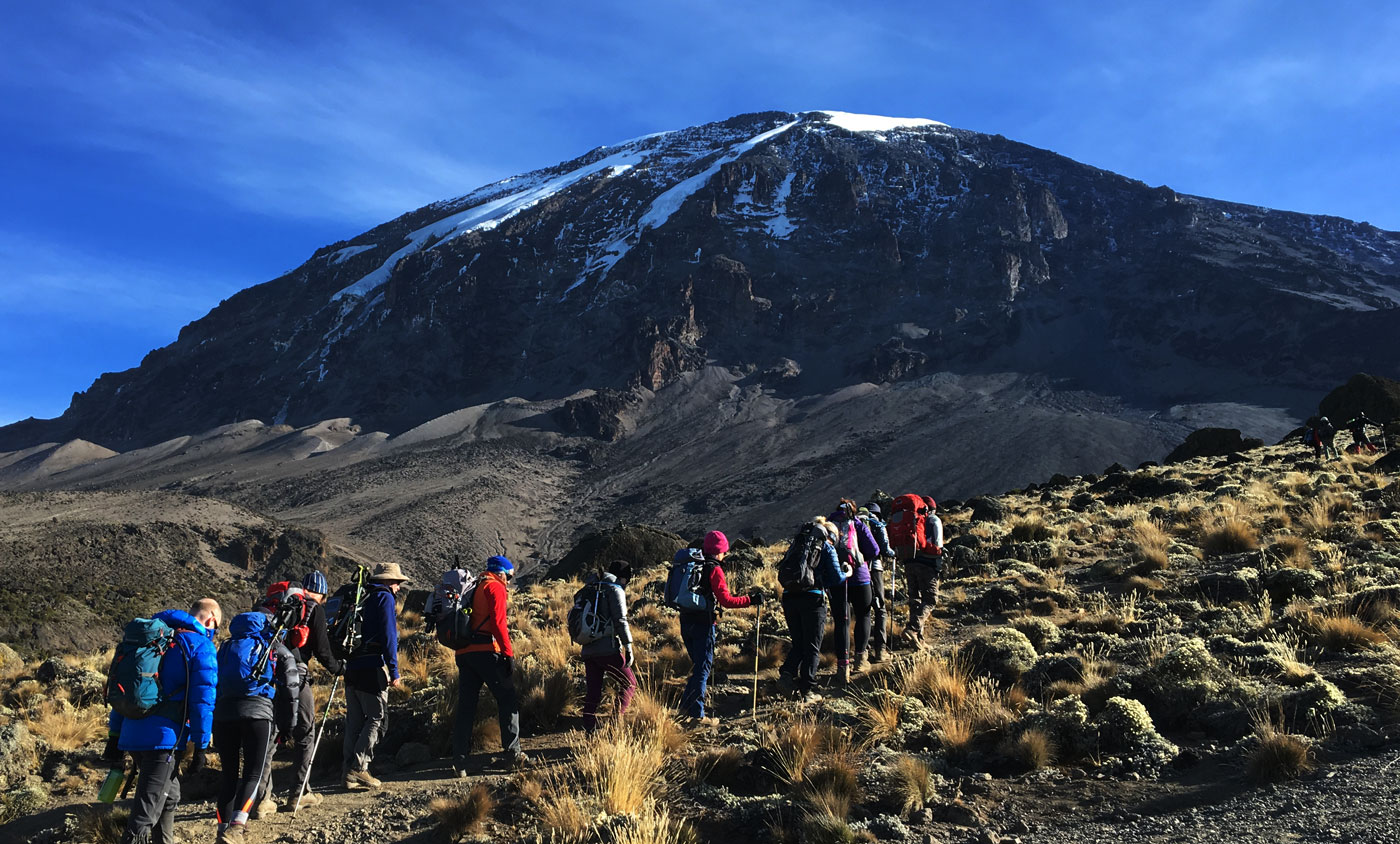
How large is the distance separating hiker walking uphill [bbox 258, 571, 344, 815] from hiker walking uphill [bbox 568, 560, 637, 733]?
1700 mm

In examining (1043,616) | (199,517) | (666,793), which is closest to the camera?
(666,793)

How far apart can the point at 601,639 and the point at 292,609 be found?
2.10 meters

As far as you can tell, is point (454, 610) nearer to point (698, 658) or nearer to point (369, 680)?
point (369, 680)

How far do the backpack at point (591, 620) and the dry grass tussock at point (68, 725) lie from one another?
5.23 m

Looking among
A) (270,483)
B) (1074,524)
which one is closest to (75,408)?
(270,483)

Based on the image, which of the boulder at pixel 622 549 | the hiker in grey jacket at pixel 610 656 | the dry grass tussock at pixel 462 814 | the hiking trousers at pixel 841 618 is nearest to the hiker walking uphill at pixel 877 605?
the hiking trousers at pixel 841 618

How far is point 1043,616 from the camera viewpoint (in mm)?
8914

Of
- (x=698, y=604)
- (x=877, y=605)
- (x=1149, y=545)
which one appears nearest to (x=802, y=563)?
(x=698, y=604)

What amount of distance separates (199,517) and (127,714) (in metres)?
47.8

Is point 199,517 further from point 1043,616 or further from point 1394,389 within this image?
point 1394,389

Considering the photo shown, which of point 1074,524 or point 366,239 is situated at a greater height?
point 366,239

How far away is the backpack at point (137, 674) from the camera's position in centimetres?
448

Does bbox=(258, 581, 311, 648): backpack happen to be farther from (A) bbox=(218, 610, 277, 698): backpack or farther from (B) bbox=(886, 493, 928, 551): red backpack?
(B) bbox=(886, 493, 928, 551): red backpack

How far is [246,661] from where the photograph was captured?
16.1 feet
